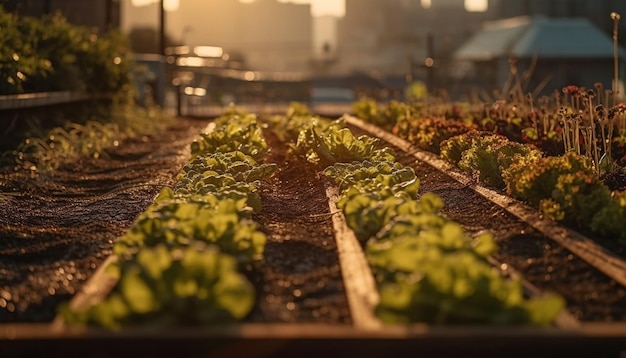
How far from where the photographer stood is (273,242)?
6.80 metres

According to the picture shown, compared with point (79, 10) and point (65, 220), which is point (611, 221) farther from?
point (79, 10)

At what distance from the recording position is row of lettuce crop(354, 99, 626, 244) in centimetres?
677

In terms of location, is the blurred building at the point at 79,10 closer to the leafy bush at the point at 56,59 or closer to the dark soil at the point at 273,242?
the leafy bush at the point at 56,59

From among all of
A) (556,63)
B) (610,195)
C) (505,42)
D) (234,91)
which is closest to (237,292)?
(610,195)

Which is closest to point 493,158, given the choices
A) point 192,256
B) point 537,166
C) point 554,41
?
point 537,166

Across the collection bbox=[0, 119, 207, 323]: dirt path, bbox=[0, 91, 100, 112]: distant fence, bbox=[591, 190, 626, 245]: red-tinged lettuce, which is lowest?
bbox=[0, 119, 207, 323]: dirt path

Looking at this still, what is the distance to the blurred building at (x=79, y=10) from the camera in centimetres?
2338

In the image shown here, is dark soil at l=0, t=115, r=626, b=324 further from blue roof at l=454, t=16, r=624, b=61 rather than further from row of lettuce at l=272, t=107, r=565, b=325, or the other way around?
blue roof at l=454, t=16, r=624, b=61

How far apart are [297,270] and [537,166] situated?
7.33 ft

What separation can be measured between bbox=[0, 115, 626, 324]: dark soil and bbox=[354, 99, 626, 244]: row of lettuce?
9.6 inches

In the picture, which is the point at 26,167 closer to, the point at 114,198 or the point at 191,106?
the point at 114,198

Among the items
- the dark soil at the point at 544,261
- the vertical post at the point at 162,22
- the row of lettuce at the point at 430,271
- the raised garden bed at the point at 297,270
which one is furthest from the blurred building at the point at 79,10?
the row of lettuce at the point at 430,271

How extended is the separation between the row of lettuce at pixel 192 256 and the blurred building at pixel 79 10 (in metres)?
13.5

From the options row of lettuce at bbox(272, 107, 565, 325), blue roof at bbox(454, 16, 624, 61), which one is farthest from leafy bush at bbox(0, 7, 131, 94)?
blue roof at bbox(454, 16, 624, 61)
